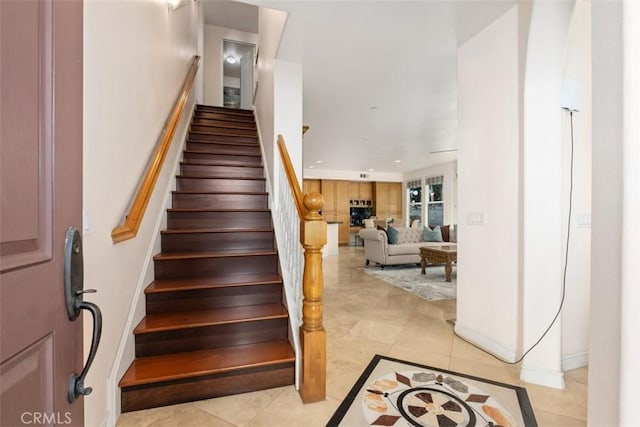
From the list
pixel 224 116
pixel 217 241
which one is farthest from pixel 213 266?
pixel 224 116

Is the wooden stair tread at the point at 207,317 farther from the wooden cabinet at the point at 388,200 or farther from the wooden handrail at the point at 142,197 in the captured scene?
the wooden cabinet at the point at 388,200

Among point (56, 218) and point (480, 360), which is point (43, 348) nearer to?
point (56, 218)

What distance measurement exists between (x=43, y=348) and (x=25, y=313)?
9 cm

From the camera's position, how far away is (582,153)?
6.64ft

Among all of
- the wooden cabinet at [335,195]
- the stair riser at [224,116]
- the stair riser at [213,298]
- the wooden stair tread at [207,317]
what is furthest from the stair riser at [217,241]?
the wooden cabinet at [335,195]

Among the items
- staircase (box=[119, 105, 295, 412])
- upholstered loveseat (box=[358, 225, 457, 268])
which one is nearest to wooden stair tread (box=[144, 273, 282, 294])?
staircase (box=[119, 105, 295, 412])

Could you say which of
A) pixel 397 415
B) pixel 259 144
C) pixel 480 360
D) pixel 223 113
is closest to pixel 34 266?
pixel 397 415

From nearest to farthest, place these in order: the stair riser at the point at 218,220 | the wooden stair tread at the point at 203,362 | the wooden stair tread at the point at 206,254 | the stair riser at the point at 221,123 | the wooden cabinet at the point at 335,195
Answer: the wooden stair tread at the point at 203,362, the wooden stair tread at the point at 206,254, the stair riser at the point at 218,220, the stair riser at the point at 221,123, the wooden cabinet at the point at 335,195

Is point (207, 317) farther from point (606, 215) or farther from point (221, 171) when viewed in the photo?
point (606, 215)

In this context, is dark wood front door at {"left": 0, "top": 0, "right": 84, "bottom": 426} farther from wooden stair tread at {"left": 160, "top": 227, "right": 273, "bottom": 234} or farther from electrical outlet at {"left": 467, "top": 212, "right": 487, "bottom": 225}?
electrical outlet at {"left": 467, "top": 212, "right": 487, "bottom": 225}

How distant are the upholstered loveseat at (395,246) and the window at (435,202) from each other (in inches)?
131

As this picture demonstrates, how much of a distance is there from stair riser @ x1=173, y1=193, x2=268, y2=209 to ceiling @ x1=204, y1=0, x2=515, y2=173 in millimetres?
1473

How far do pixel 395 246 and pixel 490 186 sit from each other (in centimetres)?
368

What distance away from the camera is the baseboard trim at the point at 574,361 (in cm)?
202
